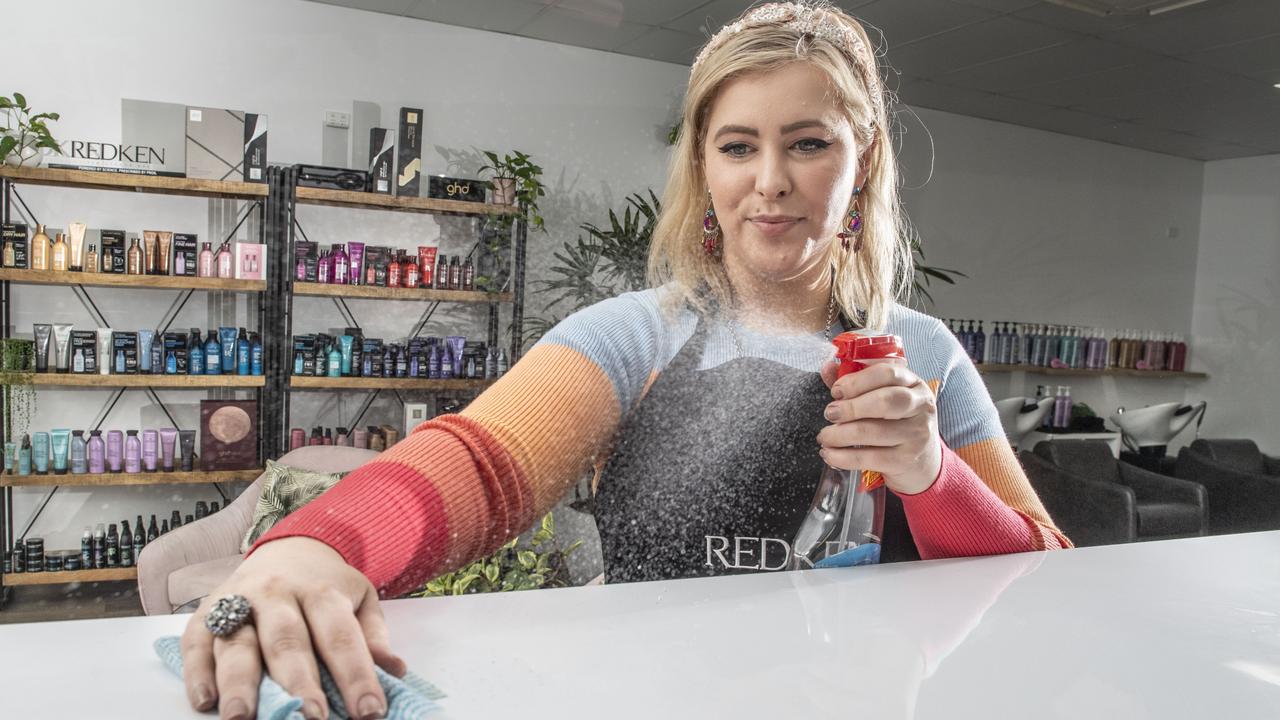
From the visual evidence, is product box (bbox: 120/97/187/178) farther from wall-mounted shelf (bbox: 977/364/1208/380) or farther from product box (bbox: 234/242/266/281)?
wall-mounted shelf (bbox: 977/364/1208/380)

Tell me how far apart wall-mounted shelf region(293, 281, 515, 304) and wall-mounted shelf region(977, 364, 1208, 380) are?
109 centimetres

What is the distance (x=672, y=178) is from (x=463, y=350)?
358 mm

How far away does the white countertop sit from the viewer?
44cm

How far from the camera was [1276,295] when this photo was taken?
1994 mm

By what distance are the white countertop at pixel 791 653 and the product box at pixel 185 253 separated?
50 centimetres

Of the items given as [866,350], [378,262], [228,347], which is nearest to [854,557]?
[866,350]

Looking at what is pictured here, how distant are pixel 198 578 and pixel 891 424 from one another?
80cm

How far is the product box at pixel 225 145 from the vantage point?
0.91 meters

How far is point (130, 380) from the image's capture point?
0.93 meters

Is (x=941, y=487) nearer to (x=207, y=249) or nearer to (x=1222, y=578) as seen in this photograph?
(x=1222, y=578)

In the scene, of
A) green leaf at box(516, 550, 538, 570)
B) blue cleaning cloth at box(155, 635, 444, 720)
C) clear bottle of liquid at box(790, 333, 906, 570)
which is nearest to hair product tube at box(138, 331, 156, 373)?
green leaf at box(516, 550, 538, 570)

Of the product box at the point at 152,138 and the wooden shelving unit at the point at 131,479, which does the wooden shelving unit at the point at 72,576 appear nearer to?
the wooden shelving unit at the point at 131,479

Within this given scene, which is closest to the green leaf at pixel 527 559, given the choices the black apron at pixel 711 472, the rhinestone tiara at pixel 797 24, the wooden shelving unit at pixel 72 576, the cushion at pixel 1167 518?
the black apron at pixel 711 472

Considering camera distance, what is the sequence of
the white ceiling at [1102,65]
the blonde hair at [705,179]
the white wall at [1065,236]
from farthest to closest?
the white wall at [1065,236]
the white ceiling at [1102,65]
the blonde hair at [705,179]
